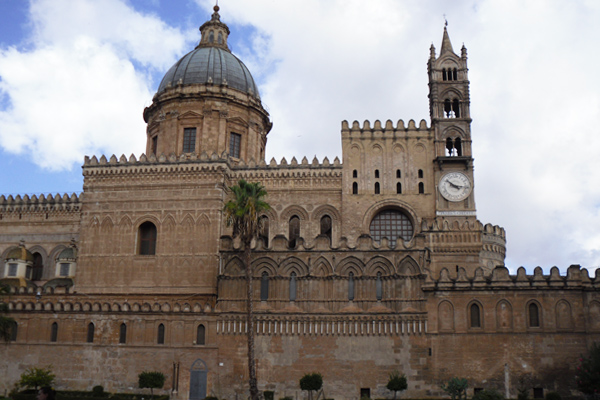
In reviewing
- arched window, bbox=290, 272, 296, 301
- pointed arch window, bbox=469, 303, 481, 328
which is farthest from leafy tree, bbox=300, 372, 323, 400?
pointed arch window, bbox=469, 303, 481, 328

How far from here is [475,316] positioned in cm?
3303

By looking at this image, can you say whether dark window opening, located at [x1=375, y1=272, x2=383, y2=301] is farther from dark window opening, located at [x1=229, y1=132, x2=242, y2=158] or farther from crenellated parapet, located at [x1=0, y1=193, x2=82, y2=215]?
crenellated parapet, located at [x1=0, y1=193, x2=82, y2=215]

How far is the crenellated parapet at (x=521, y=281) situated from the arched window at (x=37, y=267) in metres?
29.8

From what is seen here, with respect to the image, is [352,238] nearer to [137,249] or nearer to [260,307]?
[260,307]

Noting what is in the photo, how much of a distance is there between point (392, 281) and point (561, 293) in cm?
878

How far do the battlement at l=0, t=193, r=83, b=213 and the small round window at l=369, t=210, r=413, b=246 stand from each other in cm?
2292

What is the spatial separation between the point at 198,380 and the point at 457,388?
13.4 meters

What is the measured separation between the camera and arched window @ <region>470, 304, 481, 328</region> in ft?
108

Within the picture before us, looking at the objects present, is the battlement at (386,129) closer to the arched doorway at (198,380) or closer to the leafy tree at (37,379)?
the arched doorway at (198,380)

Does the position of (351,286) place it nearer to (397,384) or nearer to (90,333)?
(397,384)

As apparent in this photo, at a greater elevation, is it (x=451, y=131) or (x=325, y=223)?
(x=451, y=131)

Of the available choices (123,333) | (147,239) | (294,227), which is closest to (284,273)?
(294,227)

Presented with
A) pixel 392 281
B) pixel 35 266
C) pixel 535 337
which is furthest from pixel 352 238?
pixel 35 266

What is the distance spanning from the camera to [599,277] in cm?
3262
